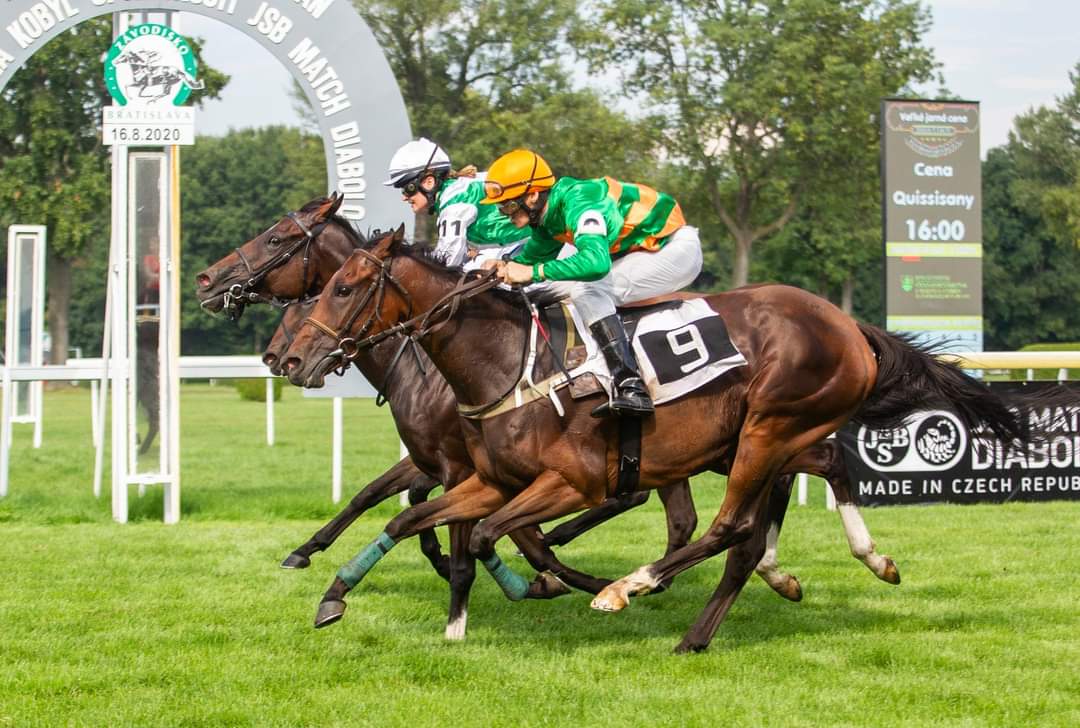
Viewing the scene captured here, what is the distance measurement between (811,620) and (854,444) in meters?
4.01

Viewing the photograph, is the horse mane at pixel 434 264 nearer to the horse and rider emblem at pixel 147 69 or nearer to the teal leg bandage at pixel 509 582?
the teal leg bandage at pixel 509 582

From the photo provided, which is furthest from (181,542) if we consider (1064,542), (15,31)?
(1064,542)

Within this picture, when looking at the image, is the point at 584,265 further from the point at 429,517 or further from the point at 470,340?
the point at 429,517

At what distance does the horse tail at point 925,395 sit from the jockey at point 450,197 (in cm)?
185

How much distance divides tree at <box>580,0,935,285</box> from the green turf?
26.9 meters

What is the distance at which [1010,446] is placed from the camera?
6332 mm

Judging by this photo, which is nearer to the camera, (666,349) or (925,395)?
(666,349)

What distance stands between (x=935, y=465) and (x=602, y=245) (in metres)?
5.77

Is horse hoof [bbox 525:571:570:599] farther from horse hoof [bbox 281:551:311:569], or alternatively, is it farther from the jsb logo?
the jsb logo

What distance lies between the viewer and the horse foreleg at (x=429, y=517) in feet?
17.3

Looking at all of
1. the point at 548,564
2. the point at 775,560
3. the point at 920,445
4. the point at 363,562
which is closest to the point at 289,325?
the point at 363,562

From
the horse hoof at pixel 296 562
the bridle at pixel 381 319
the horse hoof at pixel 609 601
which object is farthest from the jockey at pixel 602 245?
the horse hoof at pixel 296 562

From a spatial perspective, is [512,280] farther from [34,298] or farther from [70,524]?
[34,298]

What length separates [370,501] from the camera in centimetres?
714
